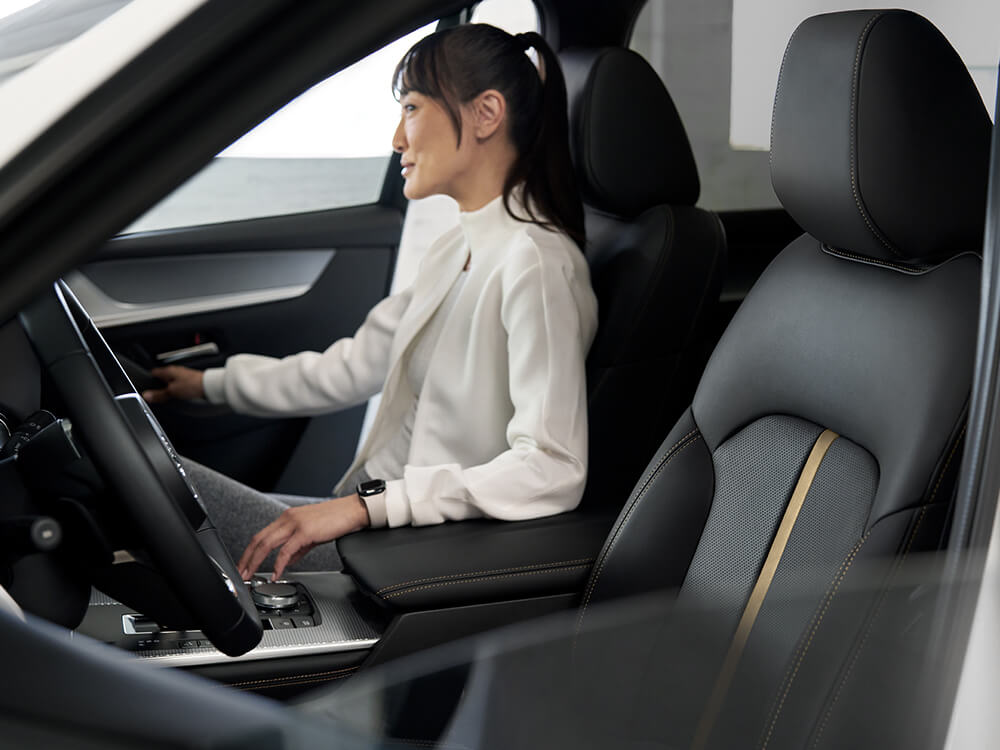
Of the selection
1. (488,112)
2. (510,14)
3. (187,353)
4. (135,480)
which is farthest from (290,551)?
(510,14)

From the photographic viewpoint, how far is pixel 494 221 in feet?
5.32

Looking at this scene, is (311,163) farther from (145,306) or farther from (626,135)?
(626,135)

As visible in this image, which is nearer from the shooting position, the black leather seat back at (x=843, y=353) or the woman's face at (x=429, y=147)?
the black leather seat back at (x=843, y=353)

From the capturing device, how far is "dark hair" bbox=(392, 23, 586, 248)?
156 cm

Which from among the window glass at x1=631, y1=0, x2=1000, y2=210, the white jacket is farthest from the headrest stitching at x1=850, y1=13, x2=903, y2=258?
the window glass at x1=631, y1=0, x2=1000, y2=210

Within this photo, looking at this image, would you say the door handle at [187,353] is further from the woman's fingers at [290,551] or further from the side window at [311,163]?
the woman's fingers at [290,551]

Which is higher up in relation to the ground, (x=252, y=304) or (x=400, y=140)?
(x=400, y=140)

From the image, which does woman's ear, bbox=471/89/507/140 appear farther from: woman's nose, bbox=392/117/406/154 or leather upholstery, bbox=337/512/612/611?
leather upholstery, bbox=337/512/612/611

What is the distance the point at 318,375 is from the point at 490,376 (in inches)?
17.9

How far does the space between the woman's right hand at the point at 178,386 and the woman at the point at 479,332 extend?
377 mm

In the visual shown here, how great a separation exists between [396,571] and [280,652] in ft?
0.53

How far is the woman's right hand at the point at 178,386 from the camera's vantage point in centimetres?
199

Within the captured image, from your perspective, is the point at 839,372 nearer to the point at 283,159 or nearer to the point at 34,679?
the point at 34,679

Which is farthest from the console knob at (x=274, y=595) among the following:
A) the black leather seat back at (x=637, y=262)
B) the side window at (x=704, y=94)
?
the side window at (x=704, y=94)
